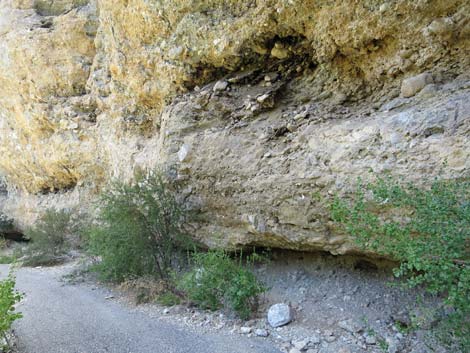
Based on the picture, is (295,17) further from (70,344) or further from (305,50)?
(70,344)

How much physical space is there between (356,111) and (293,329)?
270 centimetres

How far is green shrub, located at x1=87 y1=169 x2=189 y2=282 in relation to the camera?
5.33 metres

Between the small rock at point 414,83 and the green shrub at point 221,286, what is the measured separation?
2.77m

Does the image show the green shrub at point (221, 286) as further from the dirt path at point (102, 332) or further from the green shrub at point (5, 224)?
the green shrub at point (5, 224)

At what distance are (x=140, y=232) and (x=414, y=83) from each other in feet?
13.6

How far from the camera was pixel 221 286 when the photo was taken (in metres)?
4.25

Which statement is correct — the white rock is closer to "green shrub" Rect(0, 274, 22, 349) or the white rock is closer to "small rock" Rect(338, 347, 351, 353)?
"green shrub" Rect(0, 274, 22, 349)

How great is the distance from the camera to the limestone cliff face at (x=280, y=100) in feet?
11.9

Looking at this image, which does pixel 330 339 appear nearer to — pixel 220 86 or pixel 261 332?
pixel 261 332

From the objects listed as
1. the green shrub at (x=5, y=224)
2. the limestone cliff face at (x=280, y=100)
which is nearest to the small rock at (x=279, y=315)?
the limestone cliff face at (x=280, y=100)

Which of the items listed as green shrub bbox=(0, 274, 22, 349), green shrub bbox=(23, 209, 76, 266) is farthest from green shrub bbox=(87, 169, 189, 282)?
green shrub bbox=(23, 209, 76, 266)

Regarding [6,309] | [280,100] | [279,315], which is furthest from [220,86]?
[6,309]

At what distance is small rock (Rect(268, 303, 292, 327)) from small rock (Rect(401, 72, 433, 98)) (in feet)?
9.09

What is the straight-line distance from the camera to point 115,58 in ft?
25.6
